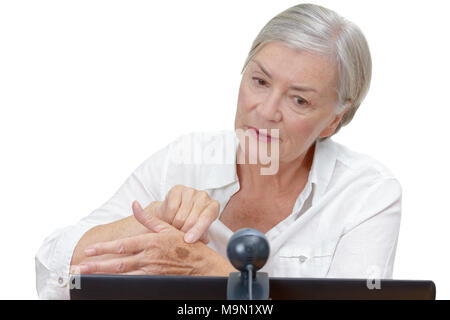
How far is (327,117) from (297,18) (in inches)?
13.7

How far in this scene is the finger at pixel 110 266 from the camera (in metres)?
1.51

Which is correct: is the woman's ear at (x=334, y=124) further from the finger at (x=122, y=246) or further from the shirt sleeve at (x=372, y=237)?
the finger at (x=122, y=246)

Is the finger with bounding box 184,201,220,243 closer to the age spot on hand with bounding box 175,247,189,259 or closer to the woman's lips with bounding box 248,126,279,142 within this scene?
the age spot on hand with bounding box 175,247,189,259

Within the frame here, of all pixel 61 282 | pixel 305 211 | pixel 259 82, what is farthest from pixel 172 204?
pixel 305 211

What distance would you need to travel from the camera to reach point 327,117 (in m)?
2.02

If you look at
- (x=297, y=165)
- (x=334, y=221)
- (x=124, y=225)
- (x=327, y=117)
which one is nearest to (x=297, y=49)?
(x=327, y=117)

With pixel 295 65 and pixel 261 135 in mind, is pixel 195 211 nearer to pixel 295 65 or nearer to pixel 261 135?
pixel 261 135

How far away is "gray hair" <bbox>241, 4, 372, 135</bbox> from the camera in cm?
191

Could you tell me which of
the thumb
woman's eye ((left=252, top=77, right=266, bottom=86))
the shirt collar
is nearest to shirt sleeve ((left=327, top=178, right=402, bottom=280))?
the shirt collar

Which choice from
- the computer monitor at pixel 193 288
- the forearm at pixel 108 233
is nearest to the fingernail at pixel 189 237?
the forearm at pixel 108 233

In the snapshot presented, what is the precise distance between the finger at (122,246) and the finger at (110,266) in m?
0.03

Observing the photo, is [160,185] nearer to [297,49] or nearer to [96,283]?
[297,49]
